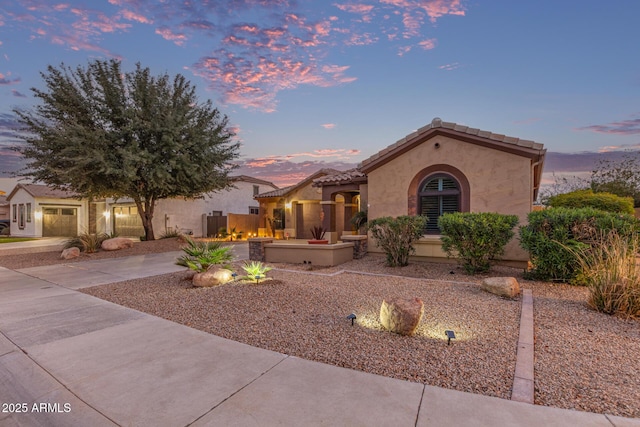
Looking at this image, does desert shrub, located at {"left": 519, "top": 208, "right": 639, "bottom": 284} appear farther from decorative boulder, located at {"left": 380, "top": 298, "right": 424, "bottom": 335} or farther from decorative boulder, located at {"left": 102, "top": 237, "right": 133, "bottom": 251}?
decorative boulder, located at {"left": 102, "top": 237, "right": 133, "bottom": 251}

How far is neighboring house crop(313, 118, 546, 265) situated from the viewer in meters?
9.44

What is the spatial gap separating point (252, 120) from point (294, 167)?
1491 centimetres

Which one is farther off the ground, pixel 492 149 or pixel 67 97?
pixel 67 97

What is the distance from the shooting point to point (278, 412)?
259cm

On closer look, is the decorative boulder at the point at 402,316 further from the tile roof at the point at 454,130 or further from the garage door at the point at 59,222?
the garage door at the point at 59,222

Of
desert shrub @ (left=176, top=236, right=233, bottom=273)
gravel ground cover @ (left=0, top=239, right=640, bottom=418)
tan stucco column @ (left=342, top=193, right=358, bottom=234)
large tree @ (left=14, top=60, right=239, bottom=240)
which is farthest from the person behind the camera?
tan stucco column @ (left=342, top=193, right=358, bottom=234)

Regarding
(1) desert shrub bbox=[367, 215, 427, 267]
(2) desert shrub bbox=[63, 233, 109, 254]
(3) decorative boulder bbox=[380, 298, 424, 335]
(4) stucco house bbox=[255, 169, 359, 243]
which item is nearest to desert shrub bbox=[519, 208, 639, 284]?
(1) desert shrub bbox=[367, 215, 427, 267]

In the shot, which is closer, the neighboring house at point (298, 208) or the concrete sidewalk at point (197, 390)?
the concrete sidewalk at point (197, 390)

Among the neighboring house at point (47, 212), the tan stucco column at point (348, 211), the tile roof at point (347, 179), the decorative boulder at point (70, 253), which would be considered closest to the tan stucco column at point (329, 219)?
the tan stucco column at point (348, 211)

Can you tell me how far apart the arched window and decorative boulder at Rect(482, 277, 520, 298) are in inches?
168

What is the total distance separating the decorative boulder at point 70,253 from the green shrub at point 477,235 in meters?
14.8

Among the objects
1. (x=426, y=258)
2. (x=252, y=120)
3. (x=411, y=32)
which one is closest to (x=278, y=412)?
(x=426, y=258)

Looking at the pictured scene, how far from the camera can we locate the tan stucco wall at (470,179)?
9430 millimetres

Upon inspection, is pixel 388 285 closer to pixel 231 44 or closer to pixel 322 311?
pixel 322 311
